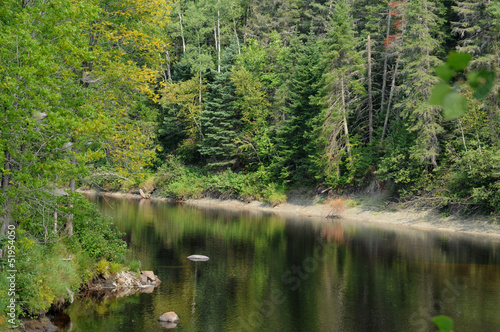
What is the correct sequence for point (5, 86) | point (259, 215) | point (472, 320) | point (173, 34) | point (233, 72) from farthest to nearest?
point (173, 34), point (233, 72), point (259, 215), point (472, 320), point (5, 86)

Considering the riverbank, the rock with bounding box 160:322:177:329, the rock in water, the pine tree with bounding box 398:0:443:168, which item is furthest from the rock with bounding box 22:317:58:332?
the pine tree with bounding box 398:0:443:168

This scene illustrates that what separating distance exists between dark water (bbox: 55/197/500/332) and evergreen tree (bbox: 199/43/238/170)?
1986 centimetres

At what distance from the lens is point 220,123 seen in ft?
166

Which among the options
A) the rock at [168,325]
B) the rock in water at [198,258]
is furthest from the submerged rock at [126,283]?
the rock in water at [198,258]

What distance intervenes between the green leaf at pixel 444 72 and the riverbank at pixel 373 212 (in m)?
31.1

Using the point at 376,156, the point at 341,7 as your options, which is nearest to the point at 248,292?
the point at 376,156

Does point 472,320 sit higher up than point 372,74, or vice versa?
point 372,74

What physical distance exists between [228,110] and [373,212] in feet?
73.0

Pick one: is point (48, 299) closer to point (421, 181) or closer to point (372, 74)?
point (421, 181)

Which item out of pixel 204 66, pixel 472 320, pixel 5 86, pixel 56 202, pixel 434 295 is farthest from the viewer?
pixel 204 66

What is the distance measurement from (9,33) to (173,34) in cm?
5133

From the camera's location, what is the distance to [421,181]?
34094mm

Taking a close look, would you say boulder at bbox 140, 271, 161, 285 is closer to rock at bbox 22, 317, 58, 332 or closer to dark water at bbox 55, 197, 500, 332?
dark water at bbox 55, 197, 500, 332

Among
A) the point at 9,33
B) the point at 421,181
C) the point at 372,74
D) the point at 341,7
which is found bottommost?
the point at 421,181
